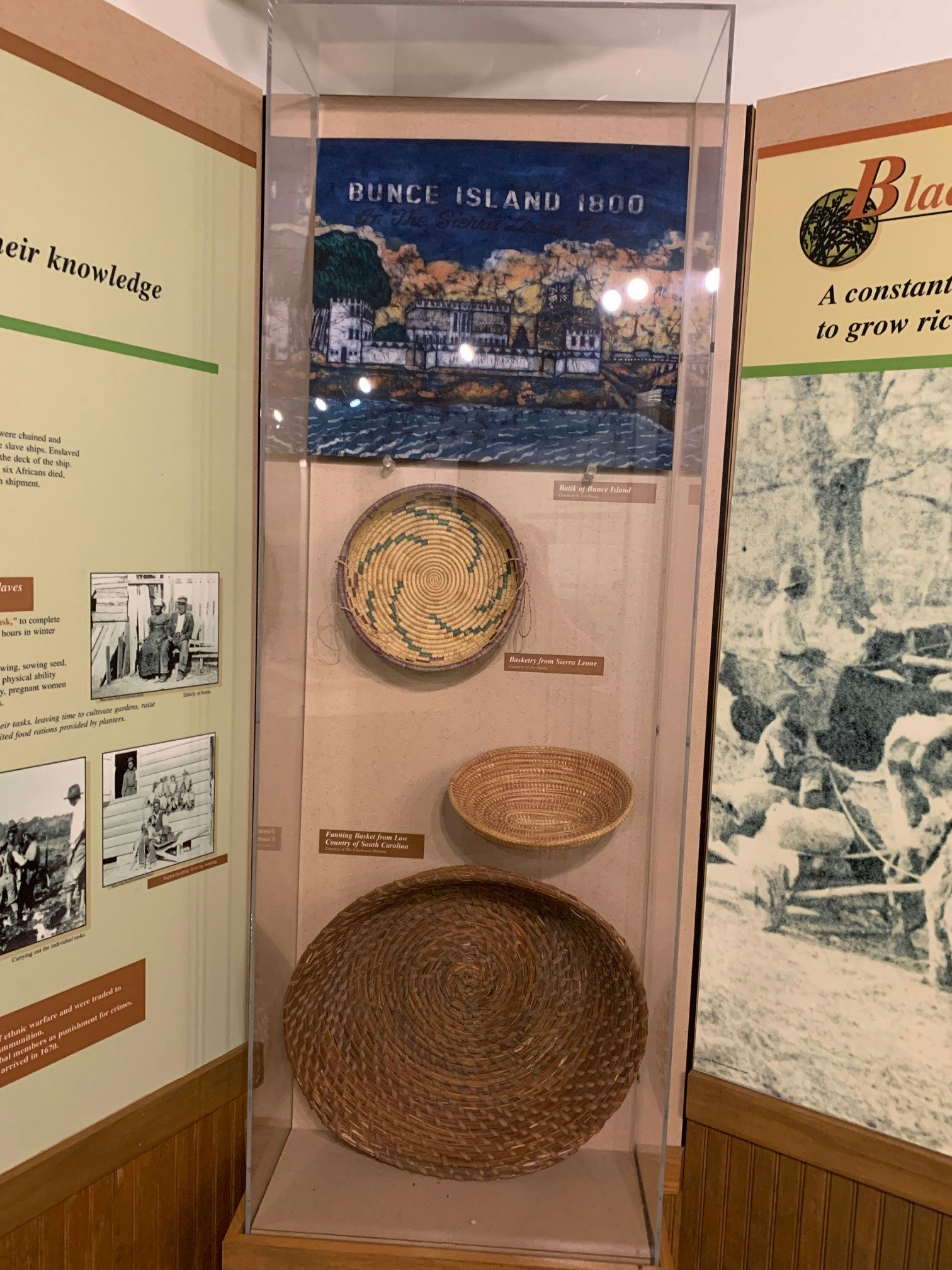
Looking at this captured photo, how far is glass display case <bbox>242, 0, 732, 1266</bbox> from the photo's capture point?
151 centimetres

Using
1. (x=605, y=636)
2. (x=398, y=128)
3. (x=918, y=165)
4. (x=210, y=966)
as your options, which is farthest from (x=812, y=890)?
(x=398, y=128)

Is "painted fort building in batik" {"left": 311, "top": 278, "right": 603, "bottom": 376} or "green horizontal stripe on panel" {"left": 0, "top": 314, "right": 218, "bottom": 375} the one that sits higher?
"painted fort building in batik" {"left": 311, "top": 278, "right": 603, "bottom": 376}

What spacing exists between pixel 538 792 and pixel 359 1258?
91 centimetres

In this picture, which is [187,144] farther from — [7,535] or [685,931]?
Answer: [685,931]

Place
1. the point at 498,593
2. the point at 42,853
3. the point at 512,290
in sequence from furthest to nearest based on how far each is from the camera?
the point at 498,593 < the point at 512,290 < the point at 42,853

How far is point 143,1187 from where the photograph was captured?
1.62 metres

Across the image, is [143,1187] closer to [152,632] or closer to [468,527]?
[152,632]

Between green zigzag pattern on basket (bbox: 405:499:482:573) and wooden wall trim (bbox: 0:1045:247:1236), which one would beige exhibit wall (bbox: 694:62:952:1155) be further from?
wooden wall trim (bbox: 0:1045:247:1236)

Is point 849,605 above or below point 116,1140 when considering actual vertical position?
above

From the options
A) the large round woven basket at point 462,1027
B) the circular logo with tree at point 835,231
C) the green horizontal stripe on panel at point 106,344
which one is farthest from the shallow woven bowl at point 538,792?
the circular logo with tree at point 835,231

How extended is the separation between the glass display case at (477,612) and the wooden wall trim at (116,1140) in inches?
6.1
